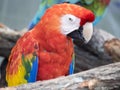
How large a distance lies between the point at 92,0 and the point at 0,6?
0.72 metres

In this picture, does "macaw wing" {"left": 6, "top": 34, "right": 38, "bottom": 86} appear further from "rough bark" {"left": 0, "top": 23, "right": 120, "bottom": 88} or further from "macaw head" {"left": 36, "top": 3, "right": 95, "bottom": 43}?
"rough bark" {"left": 0, "top": 23, "right": 120, "bottom": 88}

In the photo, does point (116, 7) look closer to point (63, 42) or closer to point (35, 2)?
point (35, 2)

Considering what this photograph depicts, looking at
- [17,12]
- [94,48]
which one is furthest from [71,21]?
[17,12]

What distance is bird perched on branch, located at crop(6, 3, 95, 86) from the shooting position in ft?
3.39

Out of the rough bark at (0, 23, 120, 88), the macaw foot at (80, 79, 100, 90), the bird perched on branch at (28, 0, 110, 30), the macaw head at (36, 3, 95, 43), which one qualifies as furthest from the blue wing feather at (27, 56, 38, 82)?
the bird perched on branch at (28, 0, 110, 30)

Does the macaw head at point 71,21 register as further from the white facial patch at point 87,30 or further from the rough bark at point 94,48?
the rough bark at point 94,48

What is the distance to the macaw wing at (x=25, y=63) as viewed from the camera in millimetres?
1100

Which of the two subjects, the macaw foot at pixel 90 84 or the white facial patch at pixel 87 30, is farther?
the white facial patch at pixel 87 30

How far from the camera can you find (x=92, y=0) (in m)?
1.78

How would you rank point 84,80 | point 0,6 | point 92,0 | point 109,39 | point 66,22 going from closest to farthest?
point 84,80 → point 66,22 → point 109,39 → point 92,0 → point 0,6

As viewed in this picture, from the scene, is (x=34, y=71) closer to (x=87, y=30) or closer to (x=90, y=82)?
(x=87, y=30)

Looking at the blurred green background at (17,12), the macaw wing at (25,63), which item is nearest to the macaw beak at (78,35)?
the macaw wing at (25,63)

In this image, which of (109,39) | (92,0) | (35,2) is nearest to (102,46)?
(109,39)

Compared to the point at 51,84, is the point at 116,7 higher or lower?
higher
